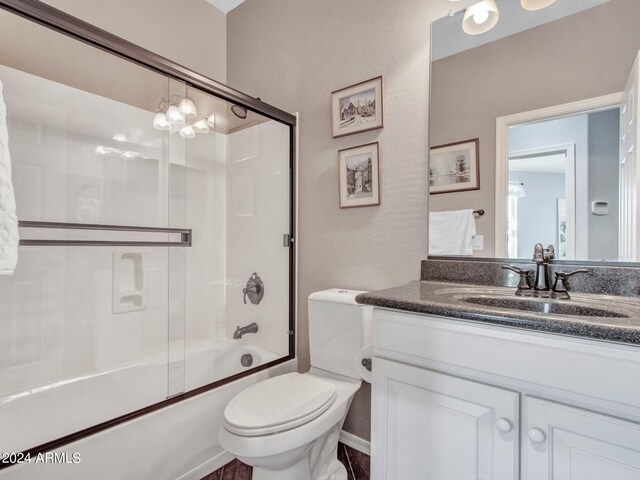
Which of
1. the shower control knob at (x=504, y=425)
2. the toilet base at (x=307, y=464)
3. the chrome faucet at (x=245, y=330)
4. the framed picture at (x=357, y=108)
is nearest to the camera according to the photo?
the shower control knob at (x=504, y=425)

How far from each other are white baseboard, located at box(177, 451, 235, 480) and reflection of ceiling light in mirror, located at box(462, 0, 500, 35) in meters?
2.14

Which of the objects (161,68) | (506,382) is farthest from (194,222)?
(506,382)

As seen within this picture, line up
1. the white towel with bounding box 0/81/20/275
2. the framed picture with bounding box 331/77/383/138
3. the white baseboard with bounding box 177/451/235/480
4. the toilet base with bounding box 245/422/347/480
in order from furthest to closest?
1. the framed picture with bounding box 331/77/383/138
2. the white baseboard with bounding box 177/451/235/480
3. the toilet base with bounding box 245/422/347/480
4. the white towel with bounding box 0/81/20/275

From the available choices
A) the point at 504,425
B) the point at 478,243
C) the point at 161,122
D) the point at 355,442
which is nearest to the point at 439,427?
the point at 504,425

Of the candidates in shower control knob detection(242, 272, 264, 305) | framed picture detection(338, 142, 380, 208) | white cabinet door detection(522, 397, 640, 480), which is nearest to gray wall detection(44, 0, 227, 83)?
framed picture detection(338, 142, 380, 208)

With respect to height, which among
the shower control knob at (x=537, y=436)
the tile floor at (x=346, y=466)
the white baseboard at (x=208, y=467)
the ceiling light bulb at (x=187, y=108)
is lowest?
the tile floor at (x=346, y=466)

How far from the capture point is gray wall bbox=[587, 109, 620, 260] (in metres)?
1.11

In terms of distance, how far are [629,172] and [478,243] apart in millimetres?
502

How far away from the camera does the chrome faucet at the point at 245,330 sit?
6.46 ft

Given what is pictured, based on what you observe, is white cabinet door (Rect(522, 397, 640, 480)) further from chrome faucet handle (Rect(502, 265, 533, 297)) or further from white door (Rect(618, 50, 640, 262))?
white door (Rect(618, 50, 640, 262))

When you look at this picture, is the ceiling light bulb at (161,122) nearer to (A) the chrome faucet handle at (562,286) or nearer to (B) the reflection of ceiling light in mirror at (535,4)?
(B) the reflection of ceiling light in mirror at (535,4)

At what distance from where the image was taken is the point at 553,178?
1.21 m

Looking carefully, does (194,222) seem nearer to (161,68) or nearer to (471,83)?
(161,68)

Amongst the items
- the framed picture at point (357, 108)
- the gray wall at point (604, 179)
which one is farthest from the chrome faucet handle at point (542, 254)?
the framed picture at point (357, 108)
